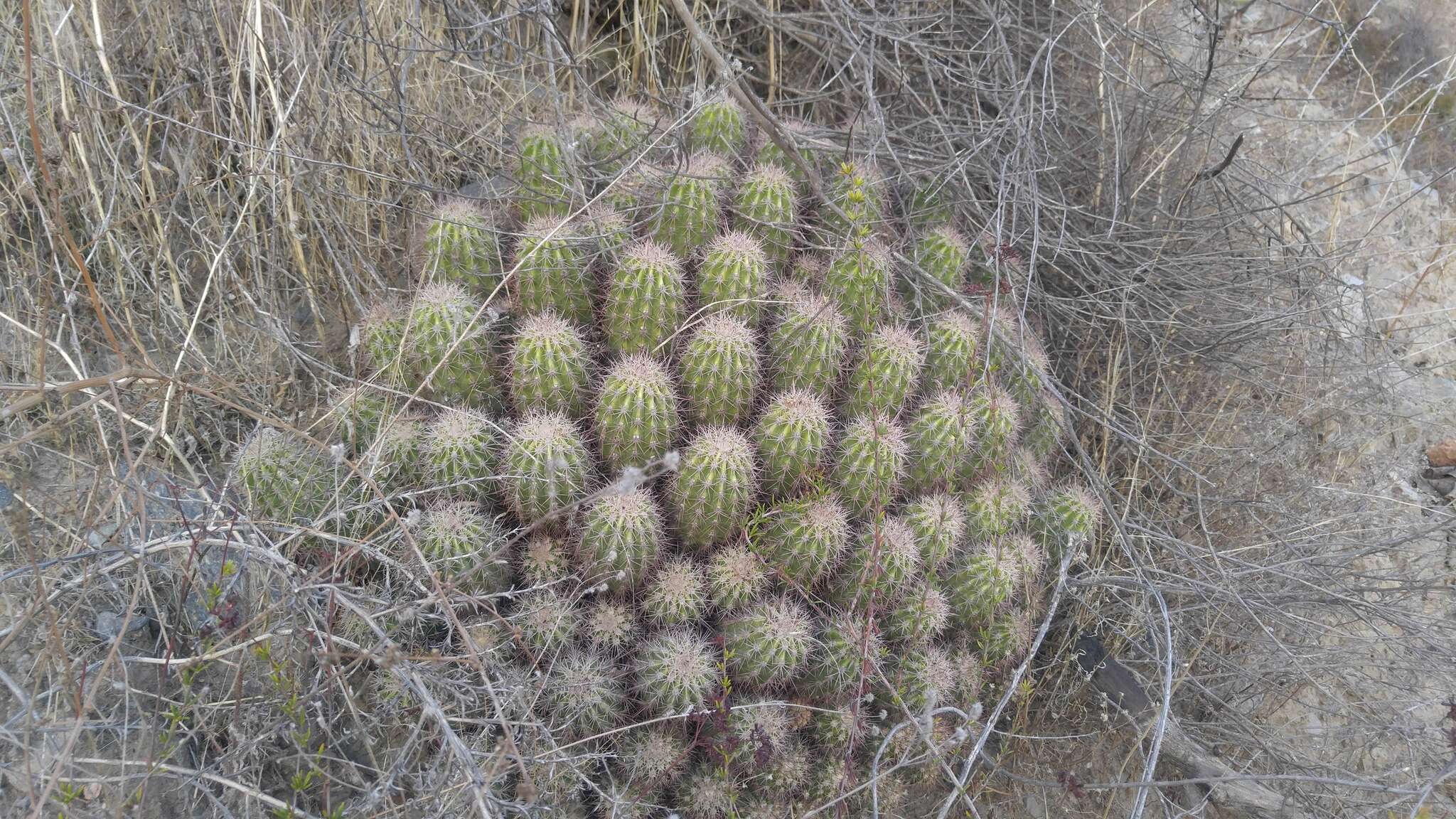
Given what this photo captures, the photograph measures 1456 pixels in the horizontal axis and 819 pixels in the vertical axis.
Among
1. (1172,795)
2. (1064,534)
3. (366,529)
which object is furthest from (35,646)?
(1172,795)

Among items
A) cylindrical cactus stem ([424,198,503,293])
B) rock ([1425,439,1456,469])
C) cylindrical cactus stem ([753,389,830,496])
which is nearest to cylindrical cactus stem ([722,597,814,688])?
cylindrical cactus stem ([753,389,830,496])

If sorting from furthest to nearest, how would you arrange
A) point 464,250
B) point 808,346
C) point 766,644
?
point 464,250
point 808,346
point 766,644

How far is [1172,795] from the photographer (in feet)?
10.0

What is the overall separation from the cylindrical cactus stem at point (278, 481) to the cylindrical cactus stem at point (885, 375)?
63.0 inches

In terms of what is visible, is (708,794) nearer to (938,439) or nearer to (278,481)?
(938,439)

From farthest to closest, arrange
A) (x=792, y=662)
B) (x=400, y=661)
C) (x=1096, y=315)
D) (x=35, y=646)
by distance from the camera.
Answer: (x=1096, y=315), (x=792, y=662), (x=35, y=646), (x=400, y=661)

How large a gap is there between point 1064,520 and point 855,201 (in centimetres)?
124

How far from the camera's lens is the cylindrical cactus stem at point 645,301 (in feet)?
9.51

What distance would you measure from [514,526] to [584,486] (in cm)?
27

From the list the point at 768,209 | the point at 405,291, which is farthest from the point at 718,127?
the point at 405,291

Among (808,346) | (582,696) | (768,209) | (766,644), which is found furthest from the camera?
(768,209)

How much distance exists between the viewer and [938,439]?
117 inches

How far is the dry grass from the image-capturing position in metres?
2.37

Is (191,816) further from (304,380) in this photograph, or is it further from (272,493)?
(304,380)
